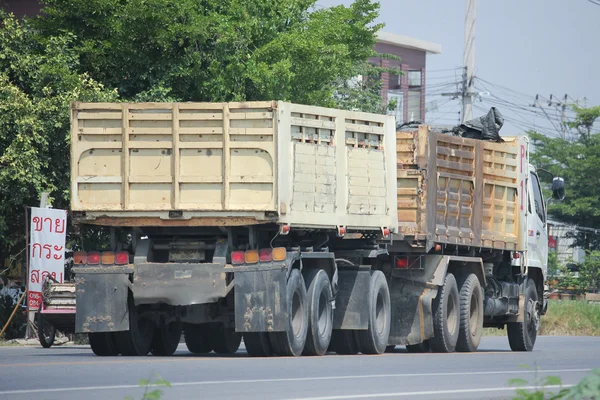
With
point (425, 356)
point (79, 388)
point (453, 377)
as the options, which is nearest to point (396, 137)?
point (425, 356)

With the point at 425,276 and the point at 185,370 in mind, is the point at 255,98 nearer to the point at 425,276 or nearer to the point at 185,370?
the point at 425,276

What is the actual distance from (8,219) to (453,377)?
15040 mm

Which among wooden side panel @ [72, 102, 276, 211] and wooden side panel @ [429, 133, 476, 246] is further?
wooden side panel @ [429, 133, 476, 246]

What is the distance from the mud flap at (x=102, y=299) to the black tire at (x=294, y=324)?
1.93 m

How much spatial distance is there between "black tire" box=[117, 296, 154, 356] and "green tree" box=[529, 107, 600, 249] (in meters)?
44.9

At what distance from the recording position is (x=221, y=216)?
16.6 m

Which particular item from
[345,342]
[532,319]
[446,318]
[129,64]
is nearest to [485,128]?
[532,319]

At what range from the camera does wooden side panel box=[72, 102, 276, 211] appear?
16.6 m

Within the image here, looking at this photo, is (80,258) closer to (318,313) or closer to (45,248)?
(318,313)

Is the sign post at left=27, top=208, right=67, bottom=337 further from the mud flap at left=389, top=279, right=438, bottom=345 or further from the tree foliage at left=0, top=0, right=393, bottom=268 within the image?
the mud flap at left=389, top=279, right=438, bottom=345

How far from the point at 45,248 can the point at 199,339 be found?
4.33 metres

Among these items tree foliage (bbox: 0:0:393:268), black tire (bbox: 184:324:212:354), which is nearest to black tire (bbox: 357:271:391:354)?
black tire (bbox: 184:324:212:354)

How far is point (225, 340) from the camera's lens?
67.1ft

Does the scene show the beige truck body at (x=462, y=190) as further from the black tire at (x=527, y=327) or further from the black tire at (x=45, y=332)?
the black tire at (x=45, y=332)
